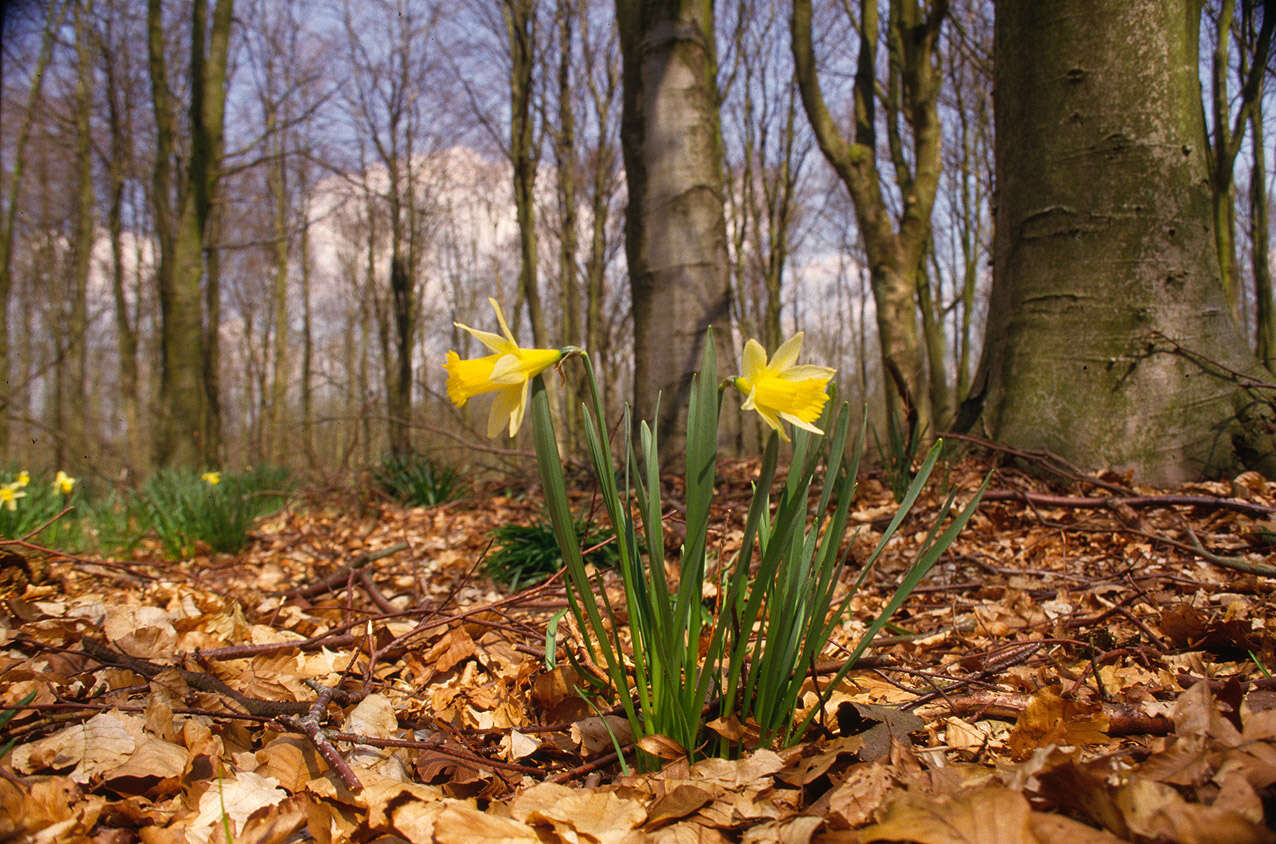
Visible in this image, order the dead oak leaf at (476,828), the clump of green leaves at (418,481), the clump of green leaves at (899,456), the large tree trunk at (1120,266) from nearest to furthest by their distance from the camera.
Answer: the dead oak leaf at (476,828) < the large tree trunk at (1120,266) < the clump of green leaves at (899,456) < the clump of green leaves at (418,481)

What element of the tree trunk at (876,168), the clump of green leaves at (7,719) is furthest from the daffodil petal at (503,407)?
the tree trunk at (876,168)

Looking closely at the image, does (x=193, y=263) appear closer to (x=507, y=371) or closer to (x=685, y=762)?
(x=507, y=371)

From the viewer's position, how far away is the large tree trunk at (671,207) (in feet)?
12.4

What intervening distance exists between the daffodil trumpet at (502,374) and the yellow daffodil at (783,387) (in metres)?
0.26

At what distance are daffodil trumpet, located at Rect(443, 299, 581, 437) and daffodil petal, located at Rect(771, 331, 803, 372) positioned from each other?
301 millimetres

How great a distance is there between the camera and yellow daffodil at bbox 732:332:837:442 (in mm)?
970

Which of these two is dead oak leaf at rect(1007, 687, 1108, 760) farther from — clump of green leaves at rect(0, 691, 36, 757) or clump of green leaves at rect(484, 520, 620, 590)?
clump of green leaves at rect(484, 520, 620, 590)

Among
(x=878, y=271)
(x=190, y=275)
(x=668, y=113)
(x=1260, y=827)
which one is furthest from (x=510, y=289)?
(x=1260, y=827)

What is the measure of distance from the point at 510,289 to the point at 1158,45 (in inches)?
756

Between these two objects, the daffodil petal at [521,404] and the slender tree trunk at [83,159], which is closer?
the daffodil petal at [521,404]

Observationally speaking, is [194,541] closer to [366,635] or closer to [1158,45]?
[366,635]

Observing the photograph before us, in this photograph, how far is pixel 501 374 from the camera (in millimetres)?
967

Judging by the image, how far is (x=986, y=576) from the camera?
231 cm

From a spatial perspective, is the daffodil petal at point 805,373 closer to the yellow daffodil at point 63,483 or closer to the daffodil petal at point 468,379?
the daffodil petal at point 468,379
